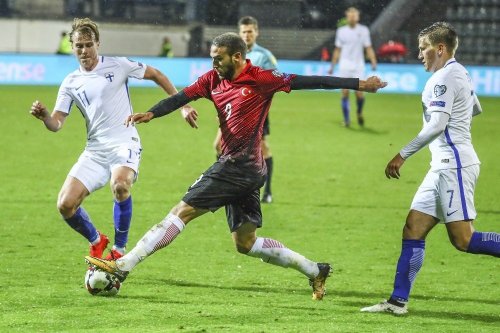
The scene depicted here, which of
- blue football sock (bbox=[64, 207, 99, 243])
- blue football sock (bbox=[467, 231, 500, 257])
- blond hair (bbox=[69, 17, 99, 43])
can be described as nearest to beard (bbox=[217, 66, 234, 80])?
blond hair (bbox=[69, 17, 99, 43])

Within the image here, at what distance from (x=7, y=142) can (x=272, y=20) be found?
49.2ft

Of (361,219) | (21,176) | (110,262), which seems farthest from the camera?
(21,176)

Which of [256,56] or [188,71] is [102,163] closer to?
[256,56]

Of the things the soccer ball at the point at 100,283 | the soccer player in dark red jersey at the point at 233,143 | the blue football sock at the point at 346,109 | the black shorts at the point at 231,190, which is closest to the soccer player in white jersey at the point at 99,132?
the soccer ball at the point at 100,283

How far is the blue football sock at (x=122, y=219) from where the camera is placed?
29.2ft

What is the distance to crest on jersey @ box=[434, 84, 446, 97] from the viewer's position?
713cm

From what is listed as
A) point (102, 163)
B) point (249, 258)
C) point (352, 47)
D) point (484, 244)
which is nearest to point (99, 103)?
point (102, 163)

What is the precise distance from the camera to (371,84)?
7.32 metres

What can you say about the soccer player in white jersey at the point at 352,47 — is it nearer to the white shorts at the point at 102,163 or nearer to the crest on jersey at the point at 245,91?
the white shorts at the point at 102,163

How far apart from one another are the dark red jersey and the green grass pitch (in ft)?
3.82

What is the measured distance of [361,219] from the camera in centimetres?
1227

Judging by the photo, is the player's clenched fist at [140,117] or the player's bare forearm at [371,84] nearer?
the player's bare forearm at [371,84]

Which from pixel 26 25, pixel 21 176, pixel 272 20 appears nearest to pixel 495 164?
pixel 21 176

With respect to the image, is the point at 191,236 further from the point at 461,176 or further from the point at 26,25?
the point at 26,25
